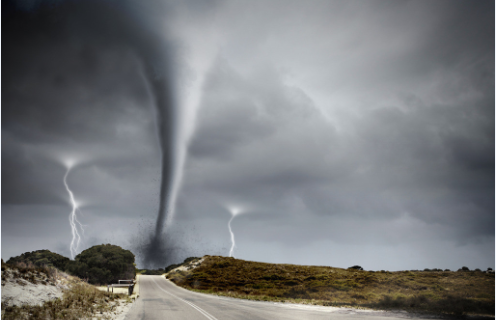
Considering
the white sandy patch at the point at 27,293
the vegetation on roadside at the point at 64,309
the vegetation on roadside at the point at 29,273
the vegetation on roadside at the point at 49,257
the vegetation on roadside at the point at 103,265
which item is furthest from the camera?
the vegetation on roadside at the point at 103,265

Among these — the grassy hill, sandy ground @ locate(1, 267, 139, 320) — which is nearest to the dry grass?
sandy ground @ locate(1, 267, 139, 320)

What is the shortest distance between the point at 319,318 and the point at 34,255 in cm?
5236

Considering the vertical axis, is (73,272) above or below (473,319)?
below

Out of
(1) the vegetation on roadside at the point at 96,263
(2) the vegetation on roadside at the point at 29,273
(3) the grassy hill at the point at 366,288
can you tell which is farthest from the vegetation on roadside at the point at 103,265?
(2) the vegetation on roadside at the point at 29,273

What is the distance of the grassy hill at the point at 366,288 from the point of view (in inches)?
903

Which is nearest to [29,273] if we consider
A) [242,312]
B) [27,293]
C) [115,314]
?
[27,293]

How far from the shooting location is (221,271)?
255ft

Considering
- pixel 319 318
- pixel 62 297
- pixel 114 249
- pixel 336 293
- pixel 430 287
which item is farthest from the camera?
pixel 114 249

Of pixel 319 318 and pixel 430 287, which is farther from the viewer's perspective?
pixel 430 287

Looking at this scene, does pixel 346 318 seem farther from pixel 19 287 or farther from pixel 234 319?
pixel 19 287

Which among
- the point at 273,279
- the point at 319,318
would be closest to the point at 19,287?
the point at 319,318

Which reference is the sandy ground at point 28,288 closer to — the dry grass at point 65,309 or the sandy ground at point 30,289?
the sandy ground at point 30,289

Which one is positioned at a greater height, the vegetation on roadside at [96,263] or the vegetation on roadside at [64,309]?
the vegetation on roadside at [64,309]

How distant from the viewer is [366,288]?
4025 cm
